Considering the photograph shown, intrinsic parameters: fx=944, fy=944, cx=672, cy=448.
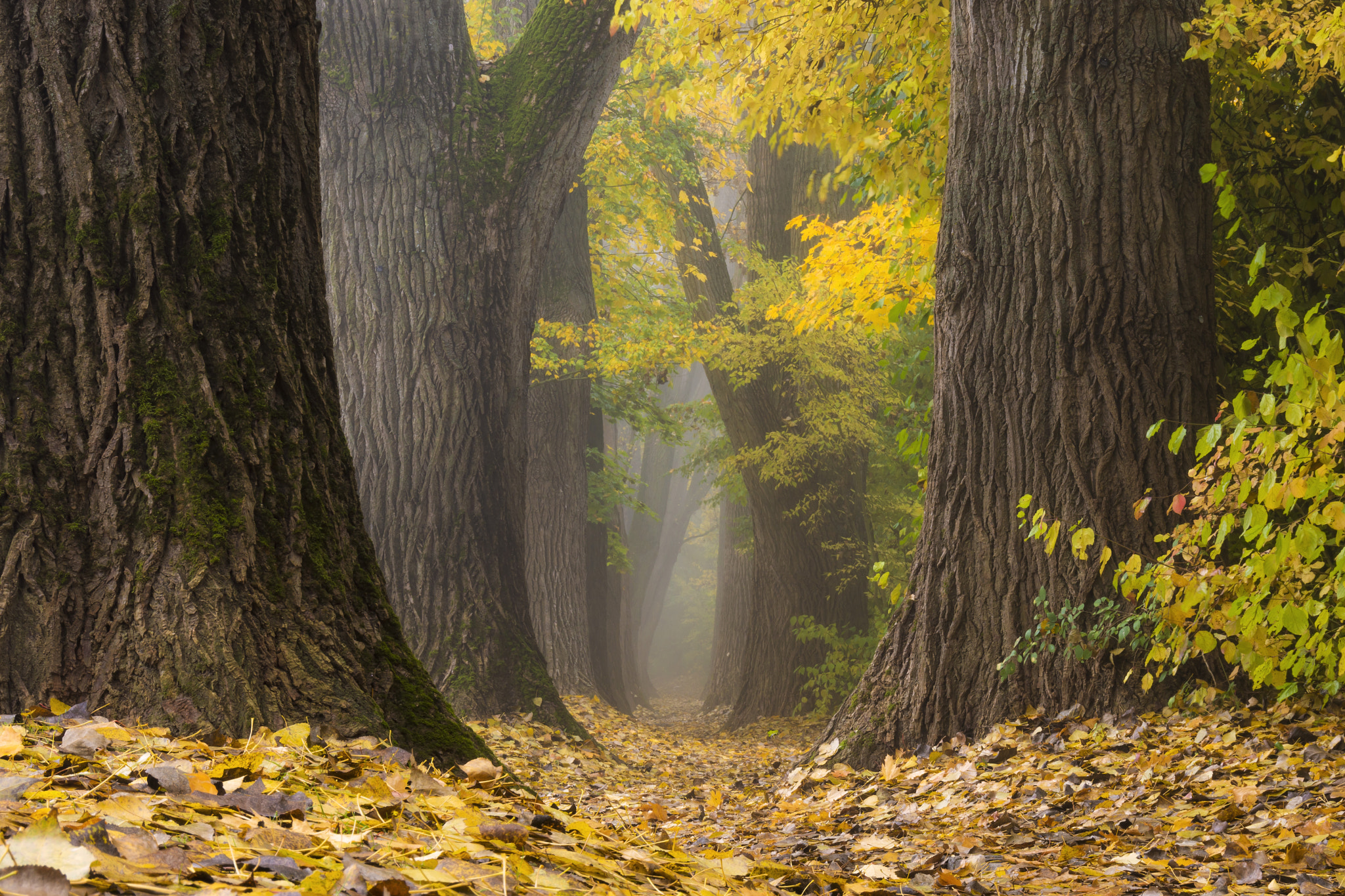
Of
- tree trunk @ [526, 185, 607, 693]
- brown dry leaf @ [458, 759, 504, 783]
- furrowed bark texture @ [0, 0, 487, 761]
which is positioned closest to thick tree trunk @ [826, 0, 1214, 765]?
brown dry leaf @ [458, 759, 504, 783]

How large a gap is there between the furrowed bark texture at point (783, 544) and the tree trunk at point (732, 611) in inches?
22.8

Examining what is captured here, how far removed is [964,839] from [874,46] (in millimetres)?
5233

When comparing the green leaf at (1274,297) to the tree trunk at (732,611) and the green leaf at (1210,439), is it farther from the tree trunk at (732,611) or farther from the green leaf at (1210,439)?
the tree trunk at (732,611)

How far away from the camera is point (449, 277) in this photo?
6867 mm

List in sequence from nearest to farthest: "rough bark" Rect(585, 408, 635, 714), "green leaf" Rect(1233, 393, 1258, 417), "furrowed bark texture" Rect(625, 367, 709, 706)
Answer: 1. "green leaf" Rect(1233, 393, 1258, 417)
2. "rough bark" Rect(585, 408, 635, 714)
3. "furrowed bark texture" Rect(625, 367, 709, 706)

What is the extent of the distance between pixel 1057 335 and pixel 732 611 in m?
14.7

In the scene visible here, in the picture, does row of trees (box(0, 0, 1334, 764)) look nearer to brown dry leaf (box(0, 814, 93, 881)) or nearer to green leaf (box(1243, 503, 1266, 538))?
green leaf (box(1243, 503, 1266, 538))

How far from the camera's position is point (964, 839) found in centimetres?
281

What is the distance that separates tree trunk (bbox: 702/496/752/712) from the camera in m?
15.1

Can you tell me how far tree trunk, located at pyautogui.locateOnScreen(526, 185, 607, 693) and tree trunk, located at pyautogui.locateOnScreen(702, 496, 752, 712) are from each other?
2.39 meters

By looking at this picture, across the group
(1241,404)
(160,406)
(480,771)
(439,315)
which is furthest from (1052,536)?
(439,315)

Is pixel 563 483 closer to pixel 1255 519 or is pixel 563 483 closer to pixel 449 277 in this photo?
pixel 449 277

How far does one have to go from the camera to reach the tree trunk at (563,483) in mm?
11492

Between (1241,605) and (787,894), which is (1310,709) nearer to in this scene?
(1241,605)
